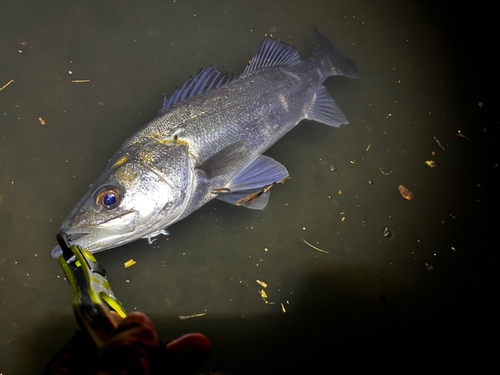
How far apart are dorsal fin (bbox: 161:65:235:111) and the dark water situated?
359 millimetres

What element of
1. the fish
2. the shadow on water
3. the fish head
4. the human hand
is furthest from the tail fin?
the human hand

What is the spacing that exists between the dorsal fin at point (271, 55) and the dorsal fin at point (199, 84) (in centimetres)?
24

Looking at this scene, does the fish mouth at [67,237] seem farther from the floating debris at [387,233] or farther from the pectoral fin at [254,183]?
the floating debris at [387,233]

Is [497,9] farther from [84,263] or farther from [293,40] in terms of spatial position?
[84,263]

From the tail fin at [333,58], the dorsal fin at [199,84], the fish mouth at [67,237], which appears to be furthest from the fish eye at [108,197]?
the tail fin at [333,58]

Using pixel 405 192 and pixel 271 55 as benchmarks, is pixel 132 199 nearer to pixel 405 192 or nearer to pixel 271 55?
pixel 271 55

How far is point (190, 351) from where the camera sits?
117 centimetres

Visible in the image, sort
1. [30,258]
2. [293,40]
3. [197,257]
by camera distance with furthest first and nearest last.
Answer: [293,40]
[197,257]
[30,258]

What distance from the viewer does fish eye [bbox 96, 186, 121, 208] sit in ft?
4.62

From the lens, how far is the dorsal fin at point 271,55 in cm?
195

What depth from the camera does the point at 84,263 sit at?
1279 mm

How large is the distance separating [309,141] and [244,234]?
0.79 meters

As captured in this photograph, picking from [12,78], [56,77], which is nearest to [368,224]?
[56,77]

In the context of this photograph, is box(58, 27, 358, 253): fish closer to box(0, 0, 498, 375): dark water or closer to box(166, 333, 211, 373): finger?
box(0, 0, 498, 375): dark water
